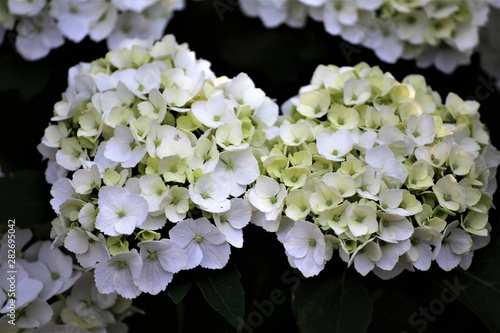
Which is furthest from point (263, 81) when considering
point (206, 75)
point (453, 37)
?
point (453, 37)

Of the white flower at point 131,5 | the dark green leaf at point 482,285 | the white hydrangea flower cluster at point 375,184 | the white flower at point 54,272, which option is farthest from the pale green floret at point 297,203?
the white flower at point 131,5

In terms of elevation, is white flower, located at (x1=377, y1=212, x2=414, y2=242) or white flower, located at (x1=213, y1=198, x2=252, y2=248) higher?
white flower, located at (x1=377, y1=212, x2=414, y2=242)

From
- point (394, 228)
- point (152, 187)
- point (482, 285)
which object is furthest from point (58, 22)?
point (482, 285)

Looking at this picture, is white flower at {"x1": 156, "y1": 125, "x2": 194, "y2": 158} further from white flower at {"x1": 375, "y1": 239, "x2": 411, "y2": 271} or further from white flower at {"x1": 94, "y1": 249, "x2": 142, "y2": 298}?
white flower at {"x1": 375, "y1": 239, "x2": 411, "y2": 271}

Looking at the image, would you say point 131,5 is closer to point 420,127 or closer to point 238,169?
point 238,169

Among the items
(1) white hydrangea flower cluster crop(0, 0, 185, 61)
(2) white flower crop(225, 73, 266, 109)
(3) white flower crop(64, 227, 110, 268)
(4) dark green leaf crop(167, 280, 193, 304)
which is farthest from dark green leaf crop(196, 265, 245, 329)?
(1) white hydrangea flower cluster crop(0, 0, 185, 61)

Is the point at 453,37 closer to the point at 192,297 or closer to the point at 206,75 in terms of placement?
the point at 206,75

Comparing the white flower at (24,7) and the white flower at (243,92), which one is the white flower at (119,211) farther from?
the white flower at (24,7)

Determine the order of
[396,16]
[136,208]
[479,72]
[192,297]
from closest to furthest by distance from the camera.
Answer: [136,208], [192,297], [396,16], [479,72]
